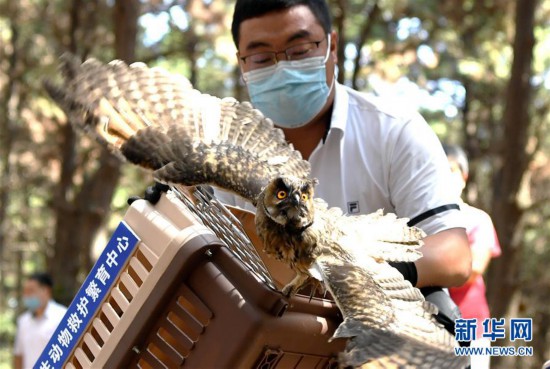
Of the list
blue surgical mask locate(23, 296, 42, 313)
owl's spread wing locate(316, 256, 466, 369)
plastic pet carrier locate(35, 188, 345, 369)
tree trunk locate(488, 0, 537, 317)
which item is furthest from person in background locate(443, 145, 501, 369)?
blue surgical mask locate(23, 296, 42, 313)

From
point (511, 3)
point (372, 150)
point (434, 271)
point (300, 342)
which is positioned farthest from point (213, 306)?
point (511, 3)

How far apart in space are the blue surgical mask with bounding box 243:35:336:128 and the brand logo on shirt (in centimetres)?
57

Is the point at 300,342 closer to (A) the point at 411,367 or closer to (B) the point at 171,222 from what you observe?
(A) the point at 411,367

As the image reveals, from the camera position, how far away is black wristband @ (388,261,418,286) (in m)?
3.17

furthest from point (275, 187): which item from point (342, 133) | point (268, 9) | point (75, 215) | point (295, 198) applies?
point (75, 215)

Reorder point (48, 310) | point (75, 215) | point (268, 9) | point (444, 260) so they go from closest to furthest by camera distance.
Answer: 1. point (444, 260)
2. point (268, 9)
3. point (48, 310)
4. point (75, 215)

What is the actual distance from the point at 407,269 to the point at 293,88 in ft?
3.90

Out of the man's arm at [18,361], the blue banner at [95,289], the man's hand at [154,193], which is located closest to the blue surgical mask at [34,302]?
the man's arm at [18,361]

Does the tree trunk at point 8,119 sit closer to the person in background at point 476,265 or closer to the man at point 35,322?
the man at point 35,322

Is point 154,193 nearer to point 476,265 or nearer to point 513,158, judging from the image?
point 476,265

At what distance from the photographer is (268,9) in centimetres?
394

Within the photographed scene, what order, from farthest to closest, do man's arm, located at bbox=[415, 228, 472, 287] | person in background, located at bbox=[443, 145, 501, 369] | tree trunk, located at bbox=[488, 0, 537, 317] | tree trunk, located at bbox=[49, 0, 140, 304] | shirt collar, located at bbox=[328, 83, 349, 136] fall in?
tree trunk, located at bbox=[49, 0, 140, 304] → tree trunk, located at bbox=[488, 0, 537, 317] → person in background, located at bbox=[443, 145, 501, 369] → shirt collar, located at bbox=[328, 83, 349, 136] → man's arm, located at bbox=[415, 228, 472, 287]

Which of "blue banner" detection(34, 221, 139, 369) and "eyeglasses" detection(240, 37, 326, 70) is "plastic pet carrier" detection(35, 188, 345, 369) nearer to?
"blue banner" detection(34, 221, 139, 369)

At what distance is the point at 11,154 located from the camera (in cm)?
1917
